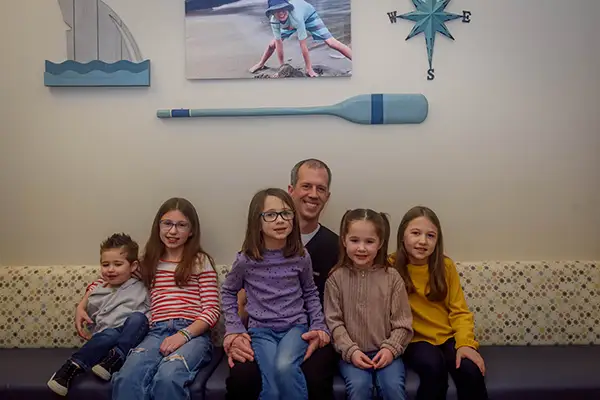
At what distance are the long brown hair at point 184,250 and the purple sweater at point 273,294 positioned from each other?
0.24 metres

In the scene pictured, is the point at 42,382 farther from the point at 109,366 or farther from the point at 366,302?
the point at 366,302

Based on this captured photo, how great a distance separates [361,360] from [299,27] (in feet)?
4.65

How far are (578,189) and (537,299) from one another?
539 mm

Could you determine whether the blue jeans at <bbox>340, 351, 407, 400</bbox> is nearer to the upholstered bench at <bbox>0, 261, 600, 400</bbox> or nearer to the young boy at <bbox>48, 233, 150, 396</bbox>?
the upholstered bench at <bbox>0, 261, 600, 400</bbox>

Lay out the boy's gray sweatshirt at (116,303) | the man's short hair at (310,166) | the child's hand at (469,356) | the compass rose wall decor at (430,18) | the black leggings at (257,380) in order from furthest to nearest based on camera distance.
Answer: the compass rose wall decor at (430,18) → the man's short hair at (310,166) → the boy's gray sweatshirt at (116,303) → the child's hand at (469,356) → the black leggings at (257,380)

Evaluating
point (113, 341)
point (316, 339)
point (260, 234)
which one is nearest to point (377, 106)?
point (260, 234)

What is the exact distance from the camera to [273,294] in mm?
1958

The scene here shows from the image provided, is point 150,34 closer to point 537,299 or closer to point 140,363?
point 140,363

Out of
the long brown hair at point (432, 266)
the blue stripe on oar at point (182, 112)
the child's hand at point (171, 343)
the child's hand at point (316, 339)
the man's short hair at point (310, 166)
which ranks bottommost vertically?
the child's hand at point (171, 343)

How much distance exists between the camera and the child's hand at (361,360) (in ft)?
5.96

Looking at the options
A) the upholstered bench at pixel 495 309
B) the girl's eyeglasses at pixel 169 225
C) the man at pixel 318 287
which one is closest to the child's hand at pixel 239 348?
the man at pixel 318 287

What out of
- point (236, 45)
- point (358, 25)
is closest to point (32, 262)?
point (236, 45)

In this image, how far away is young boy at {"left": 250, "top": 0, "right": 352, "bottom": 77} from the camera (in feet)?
7.82

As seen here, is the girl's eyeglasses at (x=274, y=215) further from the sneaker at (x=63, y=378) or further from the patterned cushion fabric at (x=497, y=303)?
the sneaker at (x=63, y=378)
